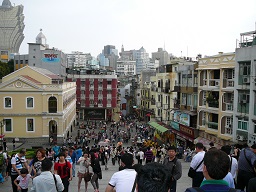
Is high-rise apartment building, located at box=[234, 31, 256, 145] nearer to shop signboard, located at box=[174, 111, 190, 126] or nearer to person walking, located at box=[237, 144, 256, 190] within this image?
shop signboard, located at box=[174, 111, 190, 126]

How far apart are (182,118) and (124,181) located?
3187 centimetres

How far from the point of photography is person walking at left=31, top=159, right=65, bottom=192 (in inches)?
273

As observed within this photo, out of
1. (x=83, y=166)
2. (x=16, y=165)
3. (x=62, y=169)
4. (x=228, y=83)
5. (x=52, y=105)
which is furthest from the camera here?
(x=52, y=105)

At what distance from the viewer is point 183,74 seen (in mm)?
38812

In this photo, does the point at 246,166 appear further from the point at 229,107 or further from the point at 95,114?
the point at 95,114

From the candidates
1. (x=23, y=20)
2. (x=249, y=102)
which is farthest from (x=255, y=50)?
(x=23, y=20)

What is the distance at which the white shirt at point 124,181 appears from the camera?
5.88 meters

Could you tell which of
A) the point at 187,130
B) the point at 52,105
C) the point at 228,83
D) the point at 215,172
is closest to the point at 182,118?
the point at 187,130

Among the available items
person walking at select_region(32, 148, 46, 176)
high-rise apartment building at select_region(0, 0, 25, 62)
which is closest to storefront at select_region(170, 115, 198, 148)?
person walking at select_region(32, 148, 46, 176)

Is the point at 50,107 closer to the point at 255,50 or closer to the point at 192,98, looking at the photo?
the point at 192,98

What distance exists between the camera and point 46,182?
22.9ft

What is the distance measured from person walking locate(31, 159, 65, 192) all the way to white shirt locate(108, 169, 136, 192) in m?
1.64

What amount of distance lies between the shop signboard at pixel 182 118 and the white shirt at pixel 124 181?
3011 centimetres

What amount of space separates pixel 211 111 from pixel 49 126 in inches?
831
